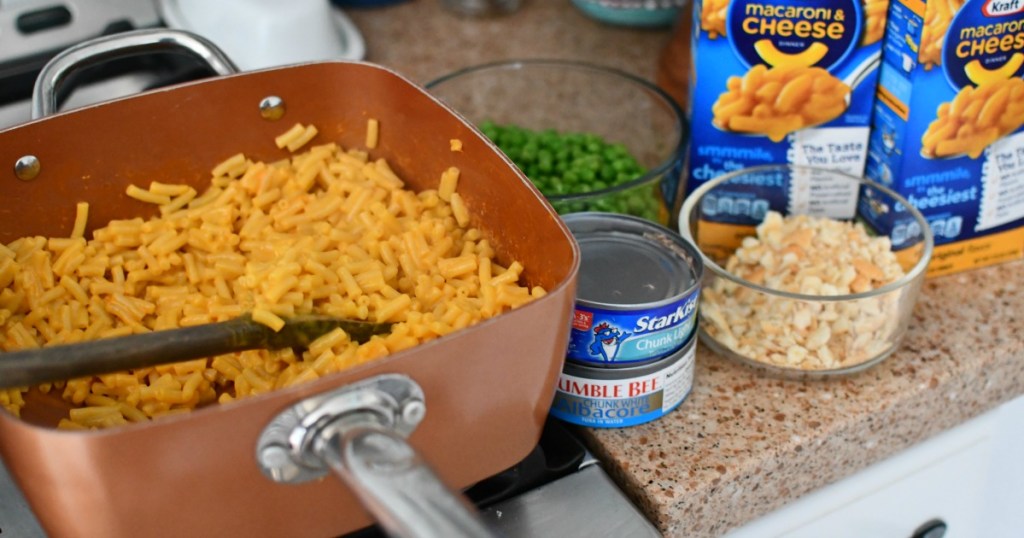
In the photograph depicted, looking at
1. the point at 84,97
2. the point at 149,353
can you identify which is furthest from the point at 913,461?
the point at 84,97

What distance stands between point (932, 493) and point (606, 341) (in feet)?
1.37

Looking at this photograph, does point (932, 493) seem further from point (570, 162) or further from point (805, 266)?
point (570, 162)

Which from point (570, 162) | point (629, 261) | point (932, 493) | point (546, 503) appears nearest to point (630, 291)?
point (629, 261)

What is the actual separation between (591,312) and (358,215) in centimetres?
21

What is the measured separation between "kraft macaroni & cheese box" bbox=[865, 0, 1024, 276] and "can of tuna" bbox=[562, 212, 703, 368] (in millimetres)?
236

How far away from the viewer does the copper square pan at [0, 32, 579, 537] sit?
546mm

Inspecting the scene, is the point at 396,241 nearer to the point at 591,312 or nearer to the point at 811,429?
the point at 591,312

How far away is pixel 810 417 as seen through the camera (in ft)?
2.76

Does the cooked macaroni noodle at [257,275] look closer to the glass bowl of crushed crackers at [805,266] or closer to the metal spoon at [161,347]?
the metal spoon at [161,347]

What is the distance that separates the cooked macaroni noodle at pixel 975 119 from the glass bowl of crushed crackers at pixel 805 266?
0.06 metres

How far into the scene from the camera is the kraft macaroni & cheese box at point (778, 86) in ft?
2.87

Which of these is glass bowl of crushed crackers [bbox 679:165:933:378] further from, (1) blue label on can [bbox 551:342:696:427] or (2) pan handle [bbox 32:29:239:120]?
(2) pan handle [bbox 32:29:239:120]

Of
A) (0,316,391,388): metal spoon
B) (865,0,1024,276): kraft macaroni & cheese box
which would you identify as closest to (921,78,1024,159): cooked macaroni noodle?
(865,0,1024,276): kraft macaroni & cheese box

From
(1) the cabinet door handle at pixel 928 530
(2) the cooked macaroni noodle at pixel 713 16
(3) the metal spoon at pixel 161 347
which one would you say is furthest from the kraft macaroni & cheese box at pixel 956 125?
(3) the metal spoon at pixel 161 347
